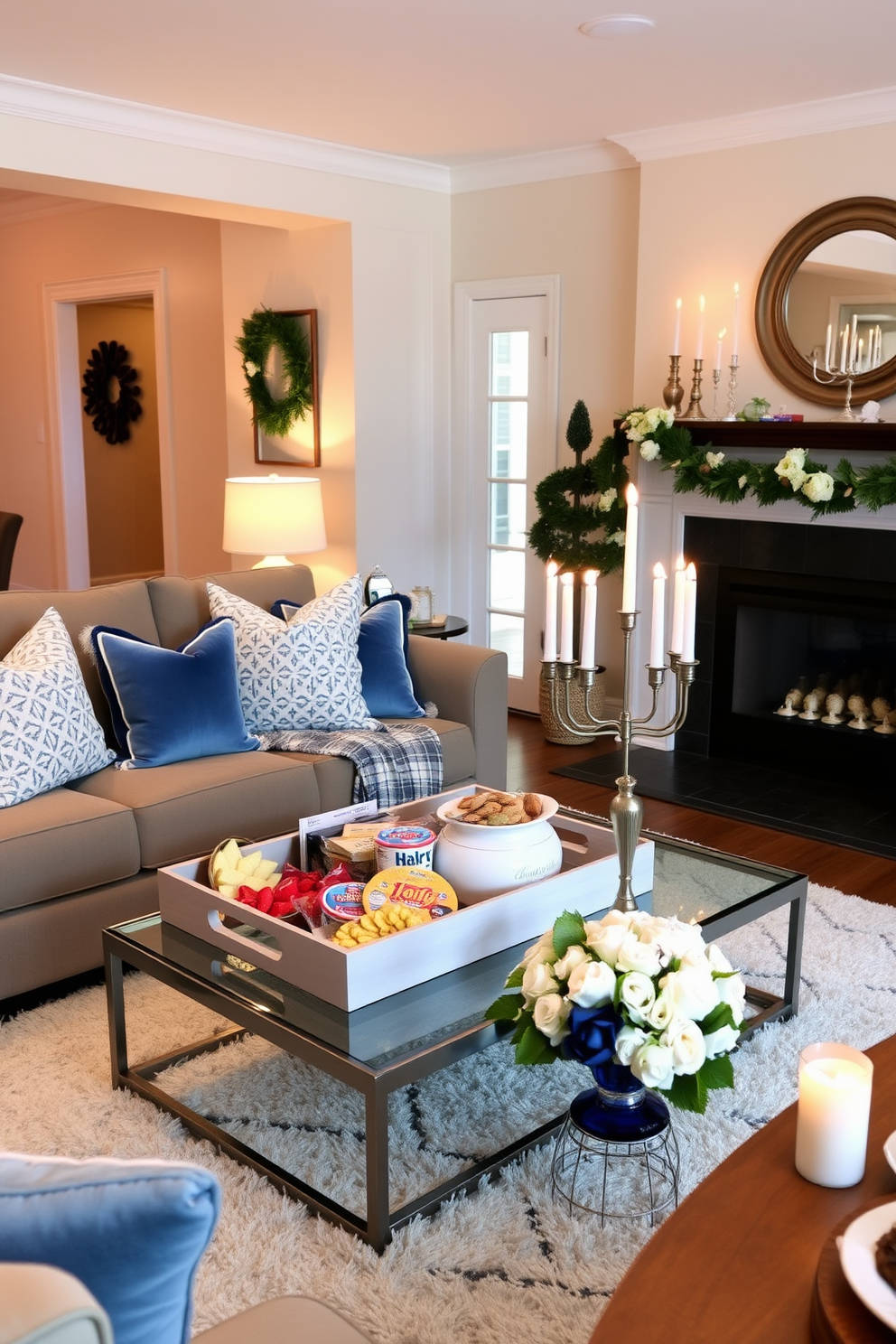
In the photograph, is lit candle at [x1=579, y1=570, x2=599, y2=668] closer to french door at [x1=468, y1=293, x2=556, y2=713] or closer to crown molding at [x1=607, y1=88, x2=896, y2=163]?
crown molding at [x1=607, y1=88, x2=896, y2=163]

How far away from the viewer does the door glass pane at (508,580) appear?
588cm

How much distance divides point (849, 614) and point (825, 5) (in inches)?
83.3

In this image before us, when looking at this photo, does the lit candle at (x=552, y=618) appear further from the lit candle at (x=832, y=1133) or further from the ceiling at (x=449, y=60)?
the ceiling at (x=449, y=60)

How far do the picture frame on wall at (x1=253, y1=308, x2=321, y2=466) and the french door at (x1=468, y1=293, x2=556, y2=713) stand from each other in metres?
0.77

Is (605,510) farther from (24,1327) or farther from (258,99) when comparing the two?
(24,1327)

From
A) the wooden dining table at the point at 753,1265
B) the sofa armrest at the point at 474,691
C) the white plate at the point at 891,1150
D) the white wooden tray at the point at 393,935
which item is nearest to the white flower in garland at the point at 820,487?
the sofa armrest at the point at 474,691

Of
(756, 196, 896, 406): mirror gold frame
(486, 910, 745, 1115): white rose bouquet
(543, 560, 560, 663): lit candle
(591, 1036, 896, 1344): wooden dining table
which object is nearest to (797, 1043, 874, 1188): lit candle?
(591, 1036, 896, 1344): wooden dining table

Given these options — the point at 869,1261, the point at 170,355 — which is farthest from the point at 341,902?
the point at 170,355

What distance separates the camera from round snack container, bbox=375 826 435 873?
95.8 inches

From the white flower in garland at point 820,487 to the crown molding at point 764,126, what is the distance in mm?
1260

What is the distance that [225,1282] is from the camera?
1.92 metres

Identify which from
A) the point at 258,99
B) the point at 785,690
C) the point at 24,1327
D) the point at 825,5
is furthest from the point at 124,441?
the point at 24,1327

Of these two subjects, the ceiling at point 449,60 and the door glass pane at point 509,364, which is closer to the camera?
the ceiling at point 449,60

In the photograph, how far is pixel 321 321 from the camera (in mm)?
5578
